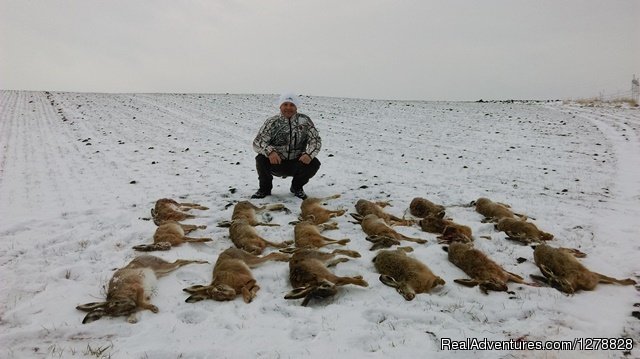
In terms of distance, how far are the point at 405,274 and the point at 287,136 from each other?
13.9 ft

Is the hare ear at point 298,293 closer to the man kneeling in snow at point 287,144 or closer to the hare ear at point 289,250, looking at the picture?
the hare ear at point 289,250

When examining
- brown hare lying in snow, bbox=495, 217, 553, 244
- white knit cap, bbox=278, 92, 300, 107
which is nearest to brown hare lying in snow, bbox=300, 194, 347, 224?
white knit cap, bbox=278, 92, 300, 107

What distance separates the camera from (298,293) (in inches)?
156

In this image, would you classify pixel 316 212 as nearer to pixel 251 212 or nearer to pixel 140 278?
pixel 251 212

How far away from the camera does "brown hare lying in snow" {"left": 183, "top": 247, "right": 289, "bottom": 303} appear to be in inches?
156

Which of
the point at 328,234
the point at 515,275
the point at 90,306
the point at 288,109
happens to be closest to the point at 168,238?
the point at 90,306

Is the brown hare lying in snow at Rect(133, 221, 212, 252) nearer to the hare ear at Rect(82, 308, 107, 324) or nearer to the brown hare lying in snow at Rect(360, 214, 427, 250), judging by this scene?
the hare ear at Rect(82, 308, 107, 324)

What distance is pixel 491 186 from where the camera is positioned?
26.8 feet

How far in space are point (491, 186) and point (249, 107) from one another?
18.5 metres

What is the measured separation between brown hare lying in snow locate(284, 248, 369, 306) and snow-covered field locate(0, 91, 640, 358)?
0.10 m

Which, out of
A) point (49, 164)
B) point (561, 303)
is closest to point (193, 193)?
point (49, 164)

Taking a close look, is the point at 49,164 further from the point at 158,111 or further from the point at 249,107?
the point at 249,107

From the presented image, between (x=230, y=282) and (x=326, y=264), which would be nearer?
(x=230, y=282)

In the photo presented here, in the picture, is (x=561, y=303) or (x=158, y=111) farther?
(x=158, y=111)
